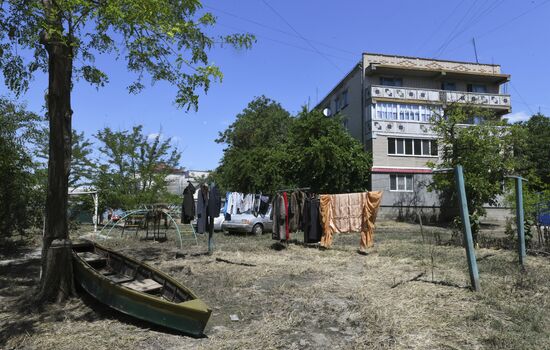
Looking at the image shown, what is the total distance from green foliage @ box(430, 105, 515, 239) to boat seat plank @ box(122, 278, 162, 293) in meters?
18.6

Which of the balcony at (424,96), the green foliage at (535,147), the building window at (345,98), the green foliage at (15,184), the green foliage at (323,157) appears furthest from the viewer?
the building window at (345,98)

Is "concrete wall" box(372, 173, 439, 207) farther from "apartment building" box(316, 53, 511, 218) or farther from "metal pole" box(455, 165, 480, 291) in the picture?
"metal pole" box(455, 165, 480, 291)

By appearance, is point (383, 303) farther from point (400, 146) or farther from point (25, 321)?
point (400, 146)

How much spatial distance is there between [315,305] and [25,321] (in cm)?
435

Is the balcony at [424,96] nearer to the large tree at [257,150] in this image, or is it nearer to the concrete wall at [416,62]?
the concrete wall at [416,62]

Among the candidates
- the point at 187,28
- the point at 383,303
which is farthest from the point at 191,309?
the point at 187,28

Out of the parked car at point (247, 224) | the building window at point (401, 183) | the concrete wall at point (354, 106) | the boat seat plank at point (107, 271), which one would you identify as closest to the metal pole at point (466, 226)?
the boat seat plank at point (107, 271)

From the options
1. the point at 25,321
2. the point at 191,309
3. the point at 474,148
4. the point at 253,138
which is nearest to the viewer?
the point at 191,309

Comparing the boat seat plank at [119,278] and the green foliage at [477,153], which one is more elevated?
the green foliage at [477,153]

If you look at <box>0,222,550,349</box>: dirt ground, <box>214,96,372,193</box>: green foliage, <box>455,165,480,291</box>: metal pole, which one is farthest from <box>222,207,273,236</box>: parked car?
<box>455,165,480,291</box>: metal pole

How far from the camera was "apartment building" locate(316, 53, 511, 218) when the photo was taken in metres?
31.8

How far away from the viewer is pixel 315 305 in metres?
7.23

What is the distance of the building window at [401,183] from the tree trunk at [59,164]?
2673 centimetres

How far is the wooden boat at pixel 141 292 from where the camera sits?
5761mm
